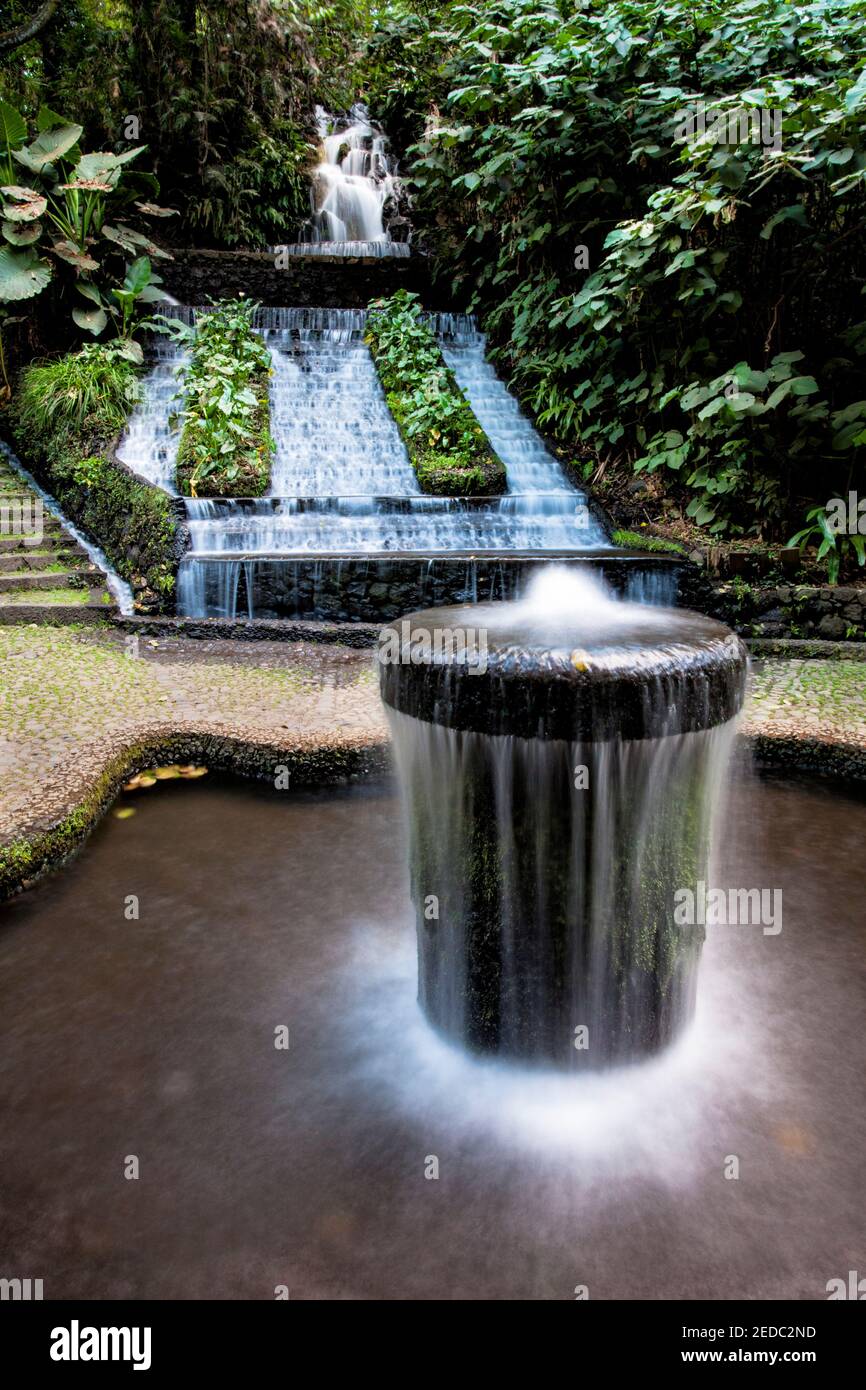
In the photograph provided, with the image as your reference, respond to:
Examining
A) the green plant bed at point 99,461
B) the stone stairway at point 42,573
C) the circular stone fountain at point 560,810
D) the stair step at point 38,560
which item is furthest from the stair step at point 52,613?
the circular stone fountain at point 560,810

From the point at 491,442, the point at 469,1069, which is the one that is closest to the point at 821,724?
the point at 469,1069

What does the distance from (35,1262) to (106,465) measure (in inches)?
301

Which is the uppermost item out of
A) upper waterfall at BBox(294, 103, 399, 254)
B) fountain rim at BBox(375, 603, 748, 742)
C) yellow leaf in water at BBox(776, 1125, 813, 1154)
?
upper waterfall at BBox(294, 103, 399, 254)

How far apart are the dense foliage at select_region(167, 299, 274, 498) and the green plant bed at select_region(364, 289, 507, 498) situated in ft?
5.11

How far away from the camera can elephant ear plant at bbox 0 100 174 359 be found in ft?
31.3

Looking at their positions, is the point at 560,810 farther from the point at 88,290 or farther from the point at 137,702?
the point at 88,290

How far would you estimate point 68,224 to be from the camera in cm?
1010

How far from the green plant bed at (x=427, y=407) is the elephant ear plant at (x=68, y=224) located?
3.06 meters

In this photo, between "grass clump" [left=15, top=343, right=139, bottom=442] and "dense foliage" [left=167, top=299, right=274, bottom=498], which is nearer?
"dense foliage" [left=167, top=299, right=274, bottom=498]

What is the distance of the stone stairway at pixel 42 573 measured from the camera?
23.4 ft

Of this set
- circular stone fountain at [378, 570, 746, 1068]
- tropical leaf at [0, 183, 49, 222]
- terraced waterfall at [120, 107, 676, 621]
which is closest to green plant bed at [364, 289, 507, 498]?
terraced waterfall at [120, 107, 676, 621]

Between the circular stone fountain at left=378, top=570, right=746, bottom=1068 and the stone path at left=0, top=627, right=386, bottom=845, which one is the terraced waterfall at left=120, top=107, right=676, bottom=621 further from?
the circular stone fountain at left=378, top=570, right=746, bottom=1068

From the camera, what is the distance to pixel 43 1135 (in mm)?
2344

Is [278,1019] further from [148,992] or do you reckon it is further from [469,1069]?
[469,1069]
